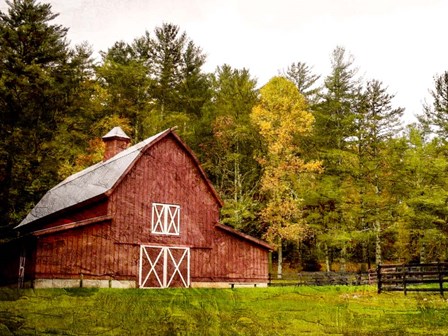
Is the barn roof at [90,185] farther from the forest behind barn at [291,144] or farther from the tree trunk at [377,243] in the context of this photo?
the tree trunk at [377,243]

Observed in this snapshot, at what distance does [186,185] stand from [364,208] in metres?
15.9

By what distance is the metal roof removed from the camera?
19188mm

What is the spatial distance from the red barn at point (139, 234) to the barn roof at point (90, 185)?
0.06 meters

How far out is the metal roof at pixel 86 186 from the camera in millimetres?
19188

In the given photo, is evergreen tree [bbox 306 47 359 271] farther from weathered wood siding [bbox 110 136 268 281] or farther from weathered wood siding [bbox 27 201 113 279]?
weathered wood siding [bbox 27 201 113 279]

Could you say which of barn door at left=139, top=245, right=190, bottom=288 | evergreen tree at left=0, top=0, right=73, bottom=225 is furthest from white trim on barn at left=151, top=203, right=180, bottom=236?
evergreen tree at left=0, top=0, right=73, bottom=225

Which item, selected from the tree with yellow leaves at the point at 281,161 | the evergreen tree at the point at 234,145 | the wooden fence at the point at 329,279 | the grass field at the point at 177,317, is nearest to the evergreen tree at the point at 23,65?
the grass field at the point at 177,317

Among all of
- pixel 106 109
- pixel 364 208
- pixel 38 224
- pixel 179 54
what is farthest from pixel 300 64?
pixel 38 224

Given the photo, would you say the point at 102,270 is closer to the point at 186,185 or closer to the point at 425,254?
the point at 186,185

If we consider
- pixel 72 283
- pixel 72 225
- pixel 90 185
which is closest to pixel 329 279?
pixel 90 185

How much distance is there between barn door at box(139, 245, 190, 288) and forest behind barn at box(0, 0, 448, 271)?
269 inches

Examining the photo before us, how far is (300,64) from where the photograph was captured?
3909 cm

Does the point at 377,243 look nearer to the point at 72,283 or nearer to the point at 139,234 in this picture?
the point at 139,234

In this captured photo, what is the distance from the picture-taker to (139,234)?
19.1 metres
